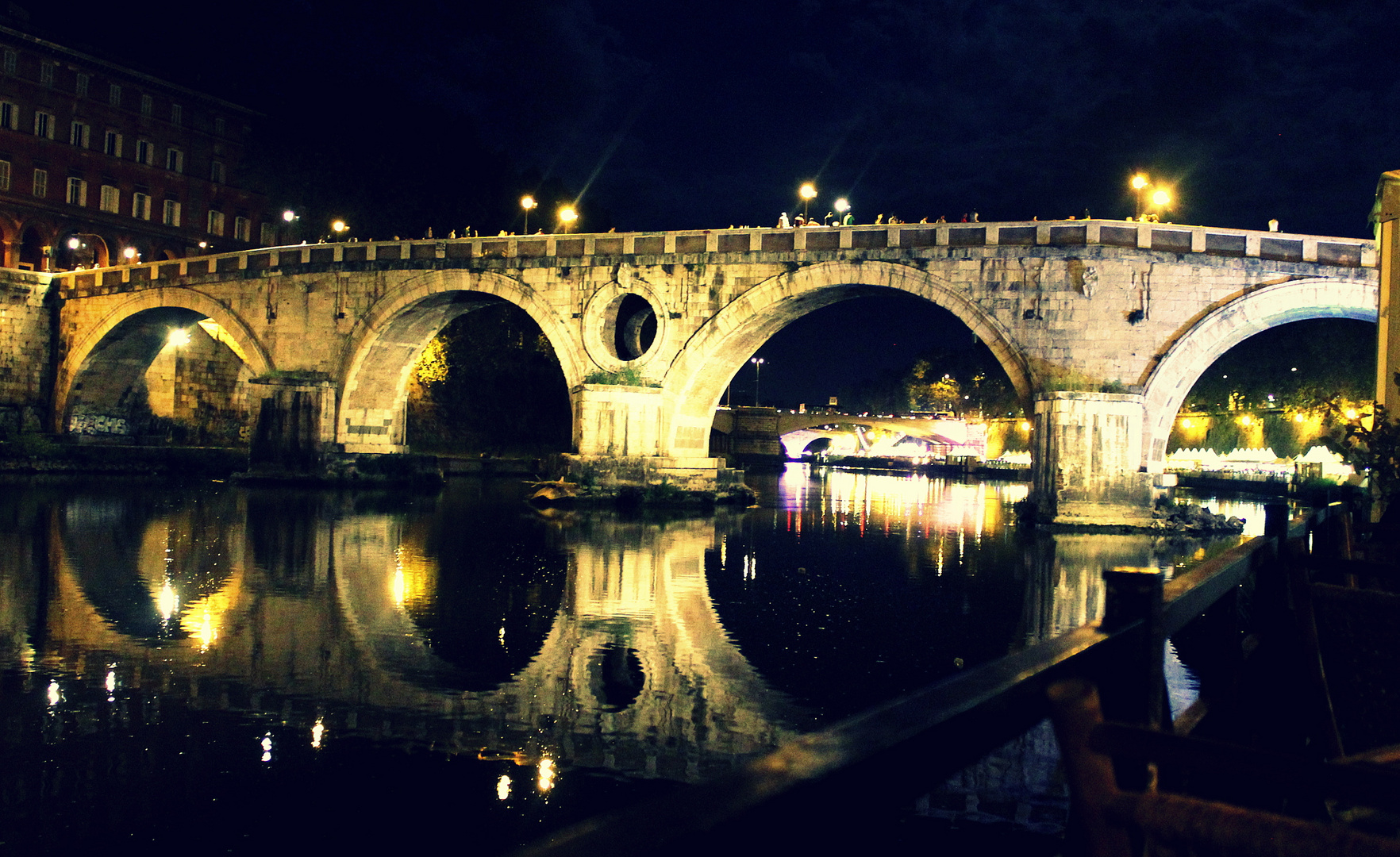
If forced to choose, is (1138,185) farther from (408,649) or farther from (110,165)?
(110,165)

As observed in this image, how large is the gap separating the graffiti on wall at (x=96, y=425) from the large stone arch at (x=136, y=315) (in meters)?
0.35

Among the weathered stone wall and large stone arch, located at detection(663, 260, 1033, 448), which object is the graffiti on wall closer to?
the weathered stone wall

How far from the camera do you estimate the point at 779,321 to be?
26.0 m

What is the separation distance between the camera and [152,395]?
3891 cm

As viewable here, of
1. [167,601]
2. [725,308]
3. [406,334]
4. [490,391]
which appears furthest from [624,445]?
[490,391]

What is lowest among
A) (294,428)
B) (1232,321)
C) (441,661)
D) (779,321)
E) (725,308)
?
(441,661)

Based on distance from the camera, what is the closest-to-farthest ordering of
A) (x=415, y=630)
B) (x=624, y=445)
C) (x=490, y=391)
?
(x=415, y=630)
(x=624, y=445)
(x=490, y=391)

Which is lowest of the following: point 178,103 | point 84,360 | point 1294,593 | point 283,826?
point 283,826

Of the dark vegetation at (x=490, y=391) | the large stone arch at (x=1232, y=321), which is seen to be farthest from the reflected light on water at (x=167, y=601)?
the dark vegetation at (x=490, y=391)

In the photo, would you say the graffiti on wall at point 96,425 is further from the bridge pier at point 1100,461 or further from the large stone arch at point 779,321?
the bridge pier at point 1100,461

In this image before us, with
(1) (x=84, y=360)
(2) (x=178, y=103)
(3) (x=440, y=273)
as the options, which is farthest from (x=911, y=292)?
(2) (x=178, y=103)

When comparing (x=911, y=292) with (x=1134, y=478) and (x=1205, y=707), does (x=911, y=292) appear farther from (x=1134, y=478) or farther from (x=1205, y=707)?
(x=1205, y=707)

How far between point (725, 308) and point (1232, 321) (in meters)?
10.7

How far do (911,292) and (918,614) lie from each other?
41.5ft
